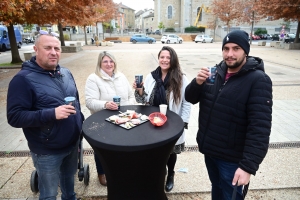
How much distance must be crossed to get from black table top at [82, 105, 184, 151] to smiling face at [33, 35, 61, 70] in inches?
27.2

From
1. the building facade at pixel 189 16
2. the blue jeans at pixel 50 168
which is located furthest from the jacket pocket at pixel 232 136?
the building facade at pixel 189 16

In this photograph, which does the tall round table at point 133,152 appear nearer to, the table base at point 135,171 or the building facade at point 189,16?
the table base at point 135,171

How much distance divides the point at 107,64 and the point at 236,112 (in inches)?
64.6

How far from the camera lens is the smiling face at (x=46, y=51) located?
1921 mm

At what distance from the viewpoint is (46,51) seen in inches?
75.9

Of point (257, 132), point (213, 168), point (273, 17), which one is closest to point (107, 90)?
point (213, 168)

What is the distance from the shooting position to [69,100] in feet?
6.15

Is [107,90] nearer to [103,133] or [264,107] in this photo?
[103,133]

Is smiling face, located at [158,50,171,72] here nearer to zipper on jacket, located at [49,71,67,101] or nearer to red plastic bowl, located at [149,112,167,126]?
red plastic bowl, located at [149,112,167,126]

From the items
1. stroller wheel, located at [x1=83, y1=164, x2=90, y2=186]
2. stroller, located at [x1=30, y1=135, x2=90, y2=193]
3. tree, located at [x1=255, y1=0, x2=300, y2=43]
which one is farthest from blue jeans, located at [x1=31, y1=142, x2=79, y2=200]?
tree, located at [x1=255, y1=0, x2=300, y2=43]

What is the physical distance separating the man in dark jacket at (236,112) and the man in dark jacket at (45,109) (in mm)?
1241

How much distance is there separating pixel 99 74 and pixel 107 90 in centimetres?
23

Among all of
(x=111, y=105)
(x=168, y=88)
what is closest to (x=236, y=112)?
(x=168, y=88)

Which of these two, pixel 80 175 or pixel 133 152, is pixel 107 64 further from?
pixel 80 175
